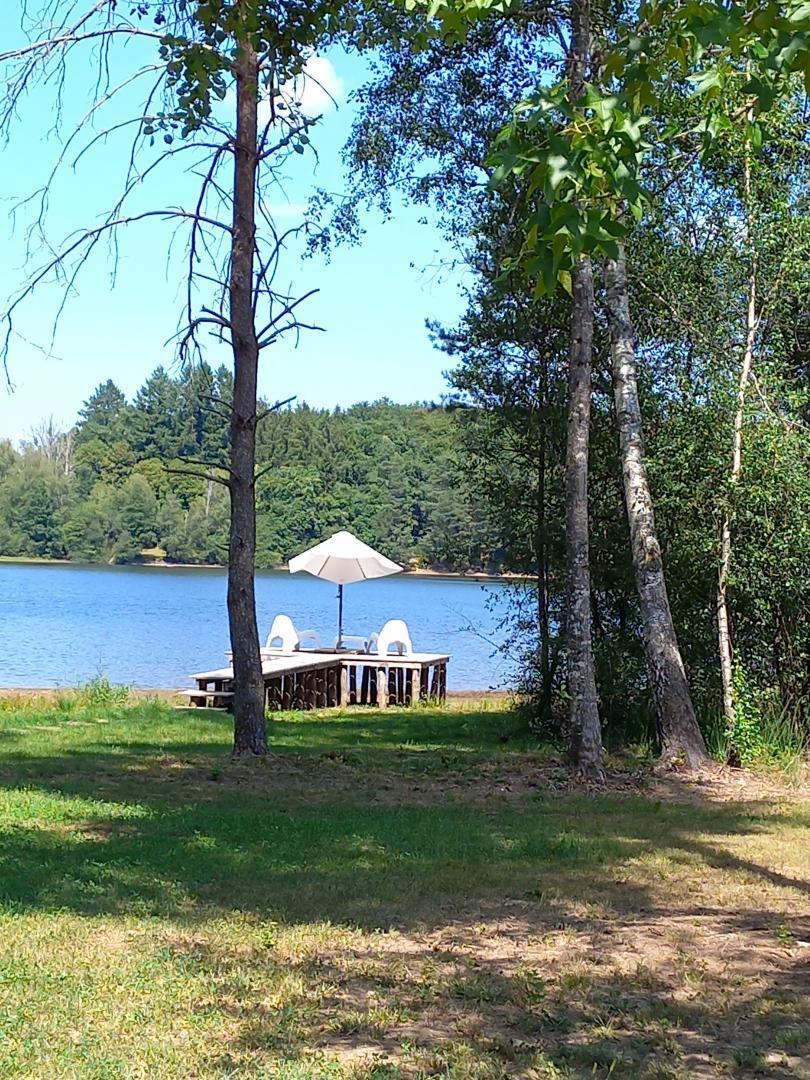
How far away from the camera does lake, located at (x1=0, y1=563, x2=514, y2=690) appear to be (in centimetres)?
2733

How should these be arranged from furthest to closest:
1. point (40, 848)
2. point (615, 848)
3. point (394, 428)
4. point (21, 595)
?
point (394, 428) < point (21, 595) < point (615, 848) < point (40, 848)

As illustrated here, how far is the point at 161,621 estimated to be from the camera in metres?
44.5

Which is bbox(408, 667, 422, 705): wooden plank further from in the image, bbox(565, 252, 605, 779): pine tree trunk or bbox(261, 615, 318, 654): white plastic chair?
bbox(565, 252, 605, 779): pine tree trunk

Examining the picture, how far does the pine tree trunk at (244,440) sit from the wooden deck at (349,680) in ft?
22.4

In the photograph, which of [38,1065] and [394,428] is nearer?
[38,1065]

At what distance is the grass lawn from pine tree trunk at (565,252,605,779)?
0.45 metres

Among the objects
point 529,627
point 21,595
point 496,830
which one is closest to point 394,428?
point 21,595

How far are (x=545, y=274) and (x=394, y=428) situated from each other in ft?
273

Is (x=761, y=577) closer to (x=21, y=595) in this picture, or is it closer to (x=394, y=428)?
(x=21, y=595)

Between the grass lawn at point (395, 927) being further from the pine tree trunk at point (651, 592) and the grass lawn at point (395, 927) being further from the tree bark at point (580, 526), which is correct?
the pine tree trunk at point (651, 592)

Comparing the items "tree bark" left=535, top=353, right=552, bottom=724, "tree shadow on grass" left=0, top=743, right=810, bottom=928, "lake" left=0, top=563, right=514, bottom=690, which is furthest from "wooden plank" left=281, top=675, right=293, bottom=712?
"tree shadow on grass" left=0, top=743, right=810, bottom=928

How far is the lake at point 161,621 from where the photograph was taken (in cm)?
2733

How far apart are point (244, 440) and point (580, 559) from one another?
3.06m

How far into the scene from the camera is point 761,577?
1090cm
